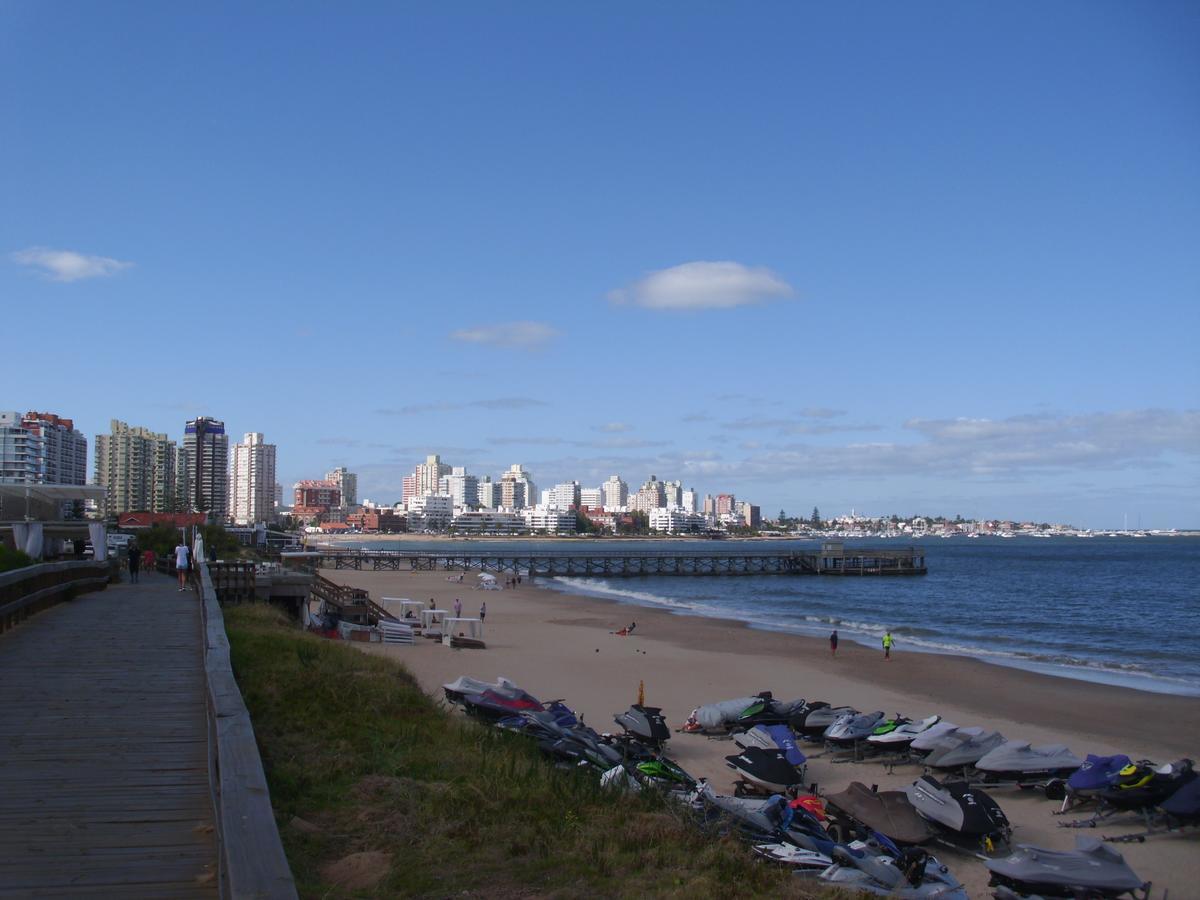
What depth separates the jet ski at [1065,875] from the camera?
10.3 meters

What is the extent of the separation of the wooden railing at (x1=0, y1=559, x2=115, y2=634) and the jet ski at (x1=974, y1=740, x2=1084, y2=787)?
48.3 feet

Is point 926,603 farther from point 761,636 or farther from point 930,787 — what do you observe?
point 930,787

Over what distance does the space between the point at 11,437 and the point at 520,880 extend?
11051cm

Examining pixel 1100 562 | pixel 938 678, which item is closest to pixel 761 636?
pixel 938 678

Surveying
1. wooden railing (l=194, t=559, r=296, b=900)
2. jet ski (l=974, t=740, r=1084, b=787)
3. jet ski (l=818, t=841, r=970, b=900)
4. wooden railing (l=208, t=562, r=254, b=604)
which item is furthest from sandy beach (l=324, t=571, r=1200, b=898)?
wooden railing (l=194, t=559, r=296, b=900)

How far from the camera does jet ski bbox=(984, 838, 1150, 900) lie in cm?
1027

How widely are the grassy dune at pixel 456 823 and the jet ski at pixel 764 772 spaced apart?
5.70 meters

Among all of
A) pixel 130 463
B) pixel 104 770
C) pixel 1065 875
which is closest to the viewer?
pixel 104 770

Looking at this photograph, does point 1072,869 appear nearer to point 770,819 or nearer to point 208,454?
point 770,819

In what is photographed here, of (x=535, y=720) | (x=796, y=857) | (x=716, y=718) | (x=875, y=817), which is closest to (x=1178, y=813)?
(x=875, y=817)

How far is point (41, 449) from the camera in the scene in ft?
342

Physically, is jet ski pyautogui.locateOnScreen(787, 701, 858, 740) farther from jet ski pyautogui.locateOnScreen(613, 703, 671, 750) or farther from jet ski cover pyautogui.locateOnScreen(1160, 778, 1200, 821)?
jet ski cover pyautogui.locateOnScreen(1160, 778, 1200, 821)

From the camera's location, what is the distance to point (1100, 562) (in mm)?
109750

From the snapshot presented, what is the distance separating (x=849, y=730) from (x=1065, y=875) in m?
6.92
